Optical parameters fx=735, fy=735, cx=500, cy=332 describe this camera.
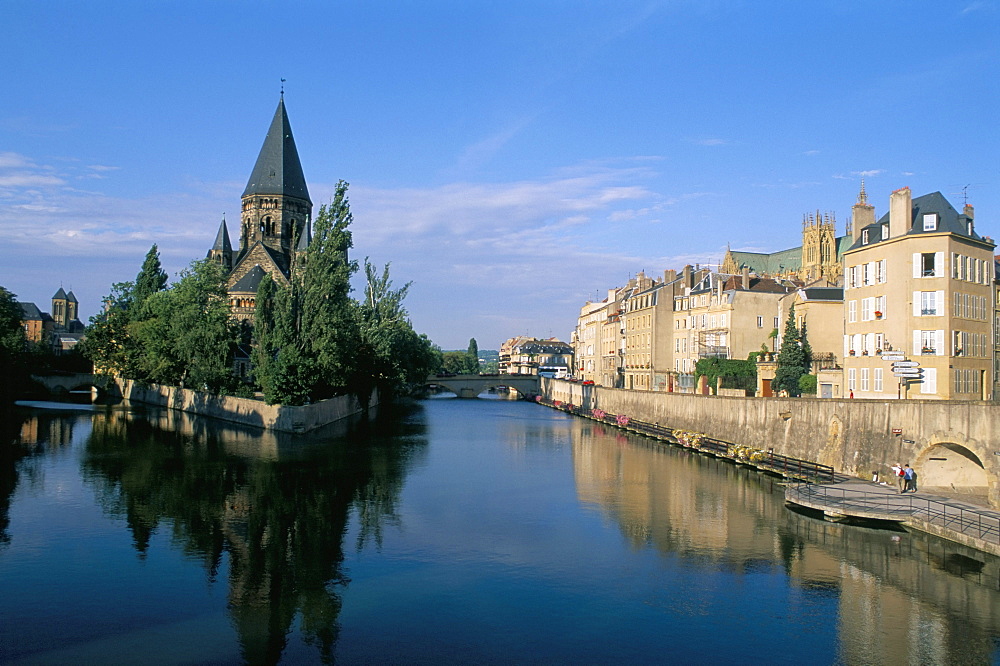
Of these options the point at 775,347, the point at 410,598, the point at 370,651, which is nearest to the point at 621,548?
the point at 410,598

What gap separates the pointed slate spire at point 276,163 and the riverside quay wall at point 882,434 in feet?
223

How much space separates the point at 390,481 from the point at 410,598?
53.6 feet

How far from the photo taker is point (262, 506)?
27.7m

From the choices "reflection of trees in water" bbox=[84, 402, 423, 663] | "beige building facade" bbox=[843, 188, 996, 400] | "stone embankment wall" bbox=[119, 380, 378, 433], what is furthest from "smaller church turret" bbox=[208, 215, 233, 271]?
"beige building facade" bbox=[843, 188, 996, 400]

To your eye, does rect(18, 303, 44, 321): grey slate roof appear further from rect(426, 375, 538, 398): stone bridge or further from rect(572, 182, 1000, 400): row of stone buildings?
rect(572, 182, 1000, 400): row of stone buildings

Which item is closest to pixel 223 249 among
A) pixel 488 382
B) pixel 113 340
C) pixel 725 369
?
pixel 113 340

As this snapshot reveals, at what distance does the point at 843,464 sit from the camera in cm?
3231

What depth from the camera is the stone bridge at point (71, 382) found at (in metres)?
83.1

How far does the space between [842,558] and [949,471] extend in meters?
9.26

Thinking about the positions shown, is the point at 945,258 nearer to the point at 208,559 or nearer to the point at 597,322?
the point at 208,559

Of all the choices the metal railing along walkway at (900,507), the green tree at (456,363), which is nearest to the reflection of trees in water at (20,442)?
the metal railing along walkway at (900,507)

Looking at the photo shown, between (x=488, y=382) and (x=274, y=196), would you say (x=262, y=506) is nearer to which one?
(x=274, y=196)

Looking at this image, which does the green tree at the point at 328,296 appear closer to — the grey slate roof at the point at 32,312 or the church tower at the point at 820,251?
the church tower at the point at 820,251

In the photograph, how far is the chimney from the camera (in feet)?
114
